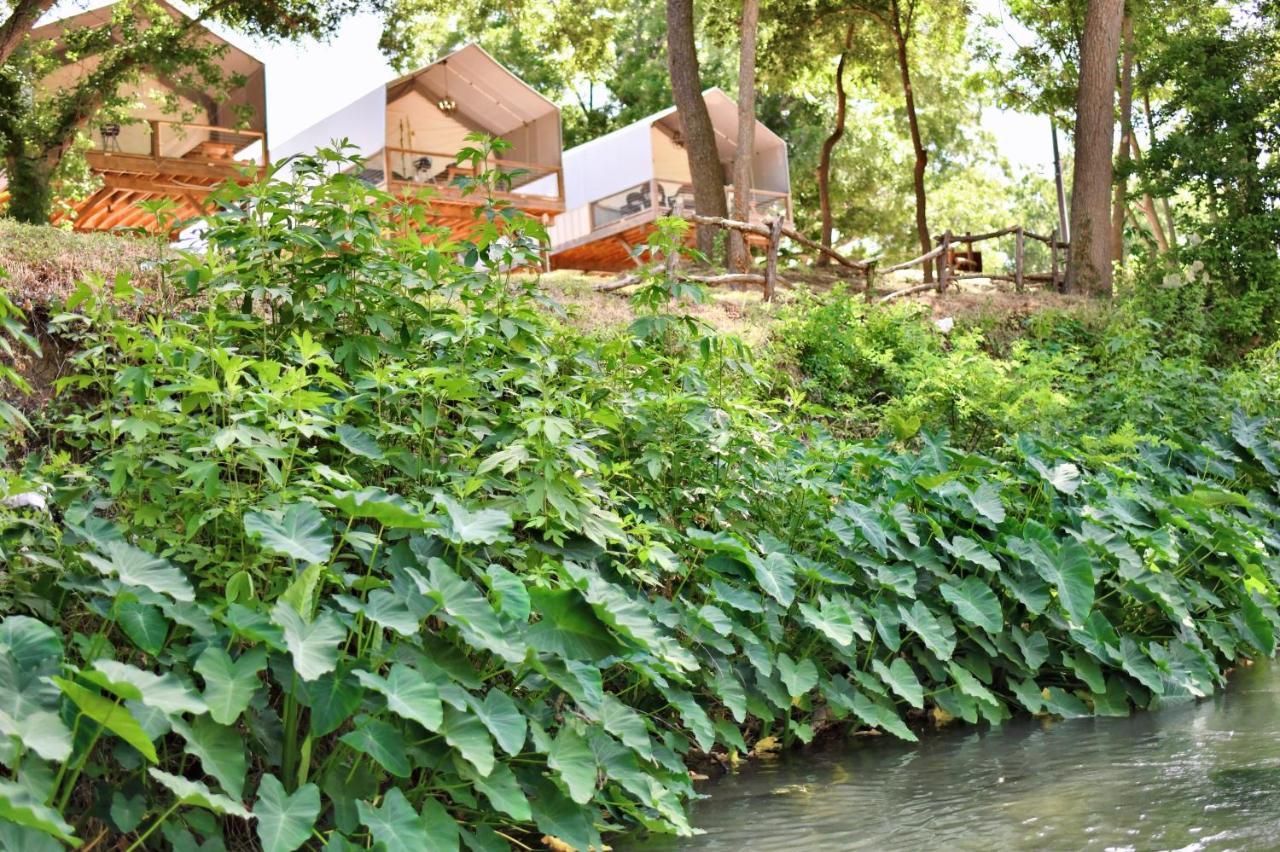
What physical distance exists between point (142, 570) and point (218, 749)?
598 mm

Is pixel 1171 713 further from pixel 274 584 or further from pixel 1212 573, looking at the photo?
pixel 274 584

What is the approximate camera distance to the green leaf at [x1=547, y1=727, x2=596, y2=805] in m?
3.85

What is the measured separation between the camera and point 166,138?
2111 cm

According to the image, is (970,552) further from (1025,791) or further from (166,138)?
(166,138)

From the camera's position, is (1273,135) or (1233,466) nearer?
(1233,466)

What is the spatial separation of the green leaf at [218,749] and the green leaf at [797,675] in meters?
2.59

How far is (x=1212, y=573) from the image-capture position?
7.42 meters

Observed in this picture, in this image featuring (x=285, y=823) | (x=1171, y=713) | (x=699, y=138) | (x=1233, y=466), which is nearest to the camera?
(x=285, y=823)

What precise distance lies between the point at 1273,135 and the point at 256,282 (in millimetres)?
15710

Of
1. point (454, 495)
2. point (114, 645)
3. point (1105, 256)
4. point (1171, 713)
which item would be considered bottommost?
point (1171, 713)

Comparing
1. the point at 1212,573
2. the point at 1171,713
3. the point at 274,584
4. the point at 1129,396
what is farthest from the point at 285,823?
the point at 1129,396

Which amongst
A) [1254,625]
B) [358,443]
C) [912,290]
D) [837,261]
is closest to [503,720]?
[358,443]

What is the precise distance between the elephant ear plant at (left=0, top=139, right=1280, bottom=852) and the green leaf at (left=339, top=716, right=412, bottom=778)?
0.01m

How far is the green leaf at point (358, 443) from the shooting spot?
182 inches
